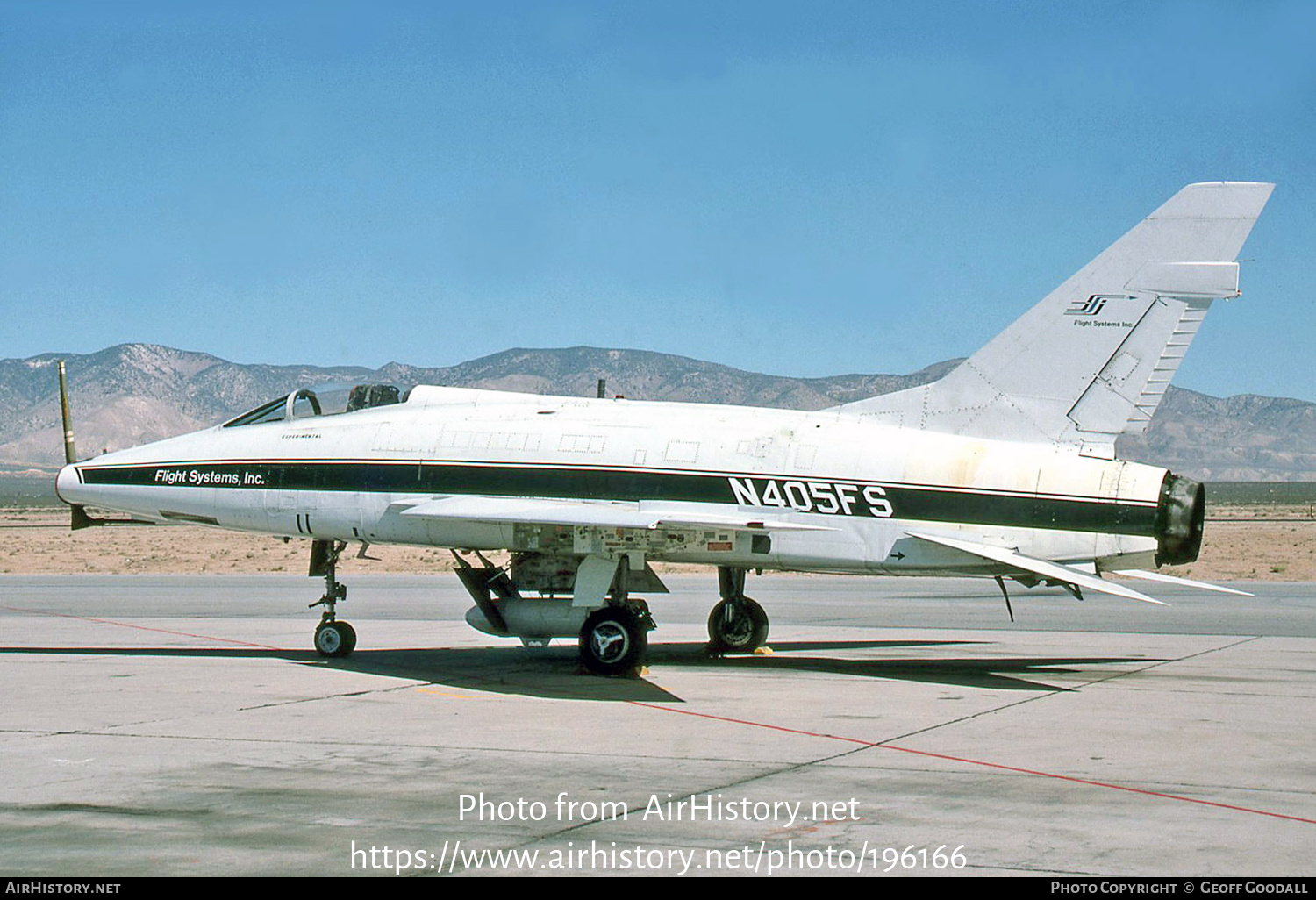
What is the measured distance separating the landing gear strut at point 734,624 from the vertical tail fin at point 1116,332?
12.8 ft

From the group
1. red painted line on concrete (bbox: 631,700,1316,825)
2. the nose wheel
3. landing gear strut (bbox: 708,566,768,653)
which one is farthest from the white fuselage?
red painted line on concrete (bbox: 631,700,1316,825)

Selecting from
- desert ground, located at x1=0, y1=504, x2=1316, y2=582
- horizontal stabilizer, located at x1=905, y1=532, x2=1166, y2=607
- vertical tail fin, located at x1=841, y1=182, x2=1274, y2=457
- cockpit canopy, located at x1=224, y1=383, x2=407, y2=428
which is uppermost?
vertical tail fin, located at x1=841, y1=182, x2=1274, y2=457

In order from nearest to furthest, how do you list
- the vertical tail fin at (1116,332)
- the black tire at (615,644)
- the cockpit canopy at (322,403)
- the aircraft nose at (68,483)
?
the vertical tail fin at (1116,332)
the black tire at (615,644)
the cockpit canopy at (322,403)
the aircraft nose at (68,483)

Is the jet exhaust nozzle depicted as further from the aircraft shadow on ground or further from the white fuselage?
the aircraft shadow on ground

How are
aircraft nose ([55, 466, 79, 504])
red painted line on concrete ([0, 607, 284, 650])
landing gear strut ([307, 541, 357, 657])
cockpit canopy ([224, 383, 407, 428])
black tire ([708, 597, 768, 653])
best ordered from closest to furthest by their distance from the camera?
1. landing gear strut ([307, 541, 357, 657])
2. cockpit canopy ([224, 383, 407, 428])
3. aircraft nose ([55, 466, 79, 504])
4. black tire ([708, 597, 768, 653])
5. red painted line on concrete ([0, 607, 284, 650])

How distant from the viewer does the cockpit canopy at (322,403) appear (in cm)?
1764

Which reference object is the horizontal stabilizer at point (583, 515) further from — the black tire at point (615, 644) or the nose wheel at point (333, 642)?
the nose wheel at point (333, 642)

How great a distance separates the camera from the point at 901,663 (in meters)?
17.3

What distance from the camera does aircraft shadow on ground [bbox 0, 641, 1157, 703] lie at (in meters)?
14.7

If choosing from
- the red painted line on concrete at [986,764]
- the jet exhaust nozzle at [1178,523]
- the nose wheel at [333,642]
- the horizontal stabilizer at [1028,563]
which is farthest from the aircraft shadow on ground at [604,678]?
the jet exhaust nozzle at [1178,523]

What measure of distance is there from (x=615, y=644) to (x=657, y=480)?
199 cm

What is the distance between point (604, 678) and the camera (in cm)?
1528

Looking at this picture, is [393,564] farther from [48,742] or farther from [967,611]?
[48,742]

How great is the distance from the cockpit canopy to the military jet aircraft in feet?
1.35
